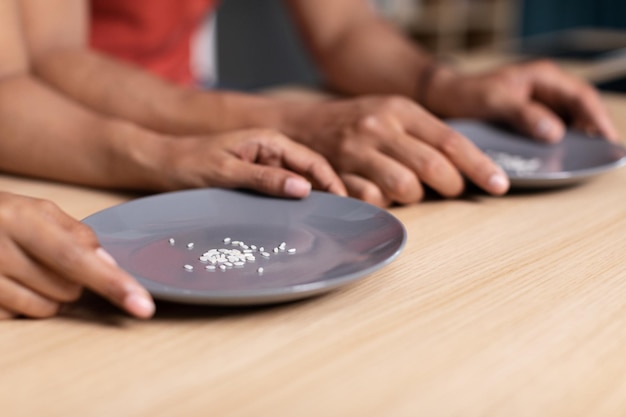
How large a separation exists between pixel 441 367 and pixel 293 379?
0.09m

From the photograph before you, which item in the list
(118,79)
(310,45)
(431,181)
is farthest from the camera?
(310,45)

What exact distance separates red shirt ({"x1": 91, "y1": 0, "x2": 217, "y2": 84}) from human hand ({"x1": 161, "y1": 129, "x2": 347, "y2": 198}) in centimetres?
84

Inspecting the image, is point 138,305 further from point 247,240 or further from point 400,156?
point 400,156

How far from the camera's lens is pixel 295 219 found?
72 centimetres

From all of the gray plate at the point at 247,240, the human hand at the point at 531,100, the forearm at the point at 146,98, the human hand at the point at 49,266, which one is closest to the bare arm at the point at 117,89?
the forearm at the point at 146,98

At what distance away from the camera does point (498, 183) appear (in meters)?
0.83

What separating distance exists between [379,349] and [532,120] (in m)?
0.61

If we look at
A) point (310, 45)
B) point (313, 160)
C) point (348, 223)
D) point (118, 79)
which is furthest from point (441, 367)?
point (310, 45)

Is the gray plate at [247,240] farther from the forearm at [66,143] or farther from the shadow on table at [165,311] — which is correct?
the forearm at [66,143]

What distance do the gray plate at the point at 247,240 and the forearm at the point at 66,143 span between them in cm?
12

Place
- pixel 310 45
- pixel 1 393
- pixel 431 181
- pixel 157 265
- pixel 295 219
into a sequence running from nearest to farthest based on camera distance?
pixel 1 393, pixel 157 265, pixel 295 219, pixel 431 181, pixel 310 45

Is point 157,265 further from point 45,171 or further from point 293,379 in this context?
point 45,171

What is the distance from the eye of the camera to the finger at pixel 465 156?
2.72 feet

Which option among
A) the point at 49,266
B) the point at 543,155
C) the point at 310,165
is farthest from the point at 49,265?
the point at 543,155
